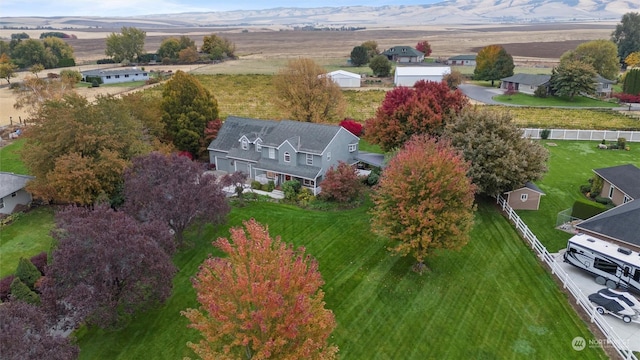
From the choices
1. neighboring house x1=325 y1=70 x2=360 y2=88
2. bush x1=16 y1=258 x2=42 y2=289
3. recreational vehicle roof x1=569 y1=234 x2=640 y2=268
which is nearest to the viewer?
bush x1=16 y1=258 x2=42 y2=289

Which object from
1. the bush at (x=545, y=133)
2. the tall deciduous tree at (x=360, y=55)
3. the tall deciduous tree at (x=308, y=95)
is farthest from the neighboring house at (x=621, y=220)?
the tall deciduous tree at (x=360, y=55)

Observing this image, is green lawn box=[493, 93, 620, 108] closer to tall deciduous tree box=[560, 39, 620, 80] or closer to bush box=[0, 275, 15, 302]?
tall deciduous tree box=[560, 39, 620, 80]

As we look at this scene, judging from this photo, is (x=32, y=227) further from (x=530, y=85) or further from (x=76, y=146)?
(x=530, y=85)

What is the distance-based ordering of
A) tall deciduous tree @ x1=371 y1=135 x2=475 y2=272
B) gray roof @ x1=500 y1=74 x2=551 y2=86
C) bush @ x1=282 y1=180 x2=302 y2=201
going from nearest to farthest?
tall deciduous tree @ x1=371 y1=135 x2=475 y2=272
bush @ x1=282 y1=180 x2=302 y2=201
gray roof @ x1=500 y1=74 x2=551 y2=86

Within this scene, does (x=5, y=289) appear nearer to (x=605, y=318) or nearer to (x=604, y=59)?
(x=605, y=318)

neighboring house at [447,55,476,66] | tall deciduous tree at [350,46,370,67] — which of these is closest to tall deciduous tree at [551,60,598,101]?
neighboring house at [447,55,476,66]
